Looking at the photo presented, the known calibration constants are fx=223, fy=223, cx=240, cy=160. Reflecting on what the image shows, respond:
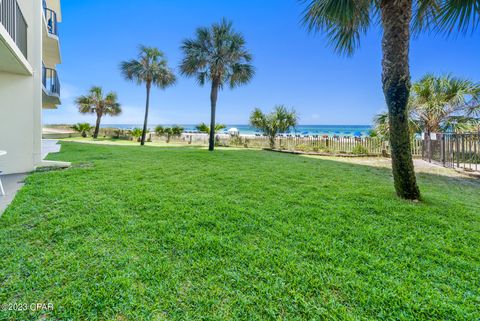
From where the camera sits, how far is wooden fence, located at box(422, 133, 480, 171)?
7740mm

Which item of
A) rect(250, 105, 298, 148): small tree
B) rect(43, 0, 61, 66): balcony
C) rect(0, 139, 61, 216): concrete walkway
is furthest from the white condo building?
rect(250, 105, 298, 148): small tree

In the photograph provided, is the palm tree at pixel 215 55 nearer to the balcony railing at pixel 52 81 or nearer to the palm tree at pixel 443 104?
the balcony railing at pixel 52 81

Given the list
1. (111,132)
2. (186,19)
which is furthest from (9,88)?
(111,132)

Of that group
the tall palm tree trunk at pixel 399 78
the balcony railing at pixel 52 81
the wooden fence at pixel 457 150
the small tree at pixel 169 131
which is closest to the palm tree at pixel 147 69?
the small tree at pixel 169 131

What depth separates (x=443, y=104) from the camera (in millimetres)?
10500

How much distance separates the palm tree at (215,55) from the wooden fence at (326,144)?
627 cm

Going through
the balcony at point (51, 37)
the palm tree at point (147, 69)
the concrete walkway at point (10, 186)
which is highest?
the palm tree at point (147, 69)

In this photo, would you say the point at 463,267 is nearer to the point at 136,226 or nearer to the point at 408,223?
the point at 408,223

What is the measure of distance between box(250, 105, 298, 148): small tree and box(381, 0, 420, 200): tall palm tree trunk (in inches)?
527

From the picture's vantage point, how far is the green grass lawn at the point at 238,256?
5.60ft

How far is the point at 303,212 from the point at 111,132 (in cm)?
3218

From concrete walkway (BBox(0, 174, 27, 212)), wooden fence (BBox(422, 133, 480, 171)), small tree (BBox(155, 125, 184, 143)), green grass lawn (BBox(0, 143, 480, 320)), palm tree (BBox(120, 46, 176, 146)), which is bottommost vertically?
green grass lawn (BBox(0, 143, 480, 320))

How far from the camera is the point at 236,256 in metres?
2.32

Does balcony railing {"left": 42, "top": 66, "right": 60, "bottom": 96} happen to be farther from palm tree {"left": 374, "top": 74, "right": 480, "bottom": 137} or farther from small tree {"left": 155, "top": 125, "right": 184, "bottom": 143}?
palm tree {"left": 374, "top": 74, "right": 480, "bottom": 137}
